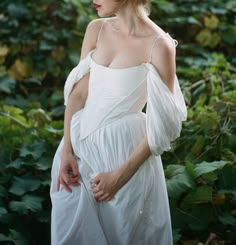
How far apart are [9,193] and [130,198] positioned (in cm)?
77

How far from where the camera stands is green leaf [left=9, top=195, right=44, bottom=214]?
2258 millimetres

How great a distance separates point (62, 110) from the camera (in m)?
3.43

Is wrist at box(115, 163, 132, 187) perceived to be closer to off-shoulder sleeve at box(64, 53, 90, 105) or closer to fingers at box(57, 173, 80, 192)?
fingers at box(57, 173, 80, 192)

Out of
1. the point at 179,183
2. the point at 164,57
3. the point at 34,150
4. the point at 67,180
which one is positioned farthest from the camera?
the point at 34,150

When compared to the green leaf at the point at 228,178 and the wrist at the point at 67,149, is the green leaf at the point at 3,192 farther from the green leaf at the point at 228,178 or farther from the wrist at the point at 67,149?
the green leaf at the point at 228,178

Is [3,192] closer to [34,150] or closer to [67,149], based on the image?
[34,150]

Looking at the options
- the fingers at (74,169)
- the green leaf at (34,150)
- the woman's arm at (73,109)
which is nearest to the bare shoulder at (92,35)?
the woman's arm at (73,109)

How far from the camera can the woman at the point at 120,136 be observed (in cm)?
175

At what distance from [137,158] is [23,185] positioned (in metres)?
0.77

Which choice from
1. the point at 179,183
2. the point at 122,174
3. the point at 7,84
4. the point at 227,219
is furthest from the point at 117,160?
the point at 7,84

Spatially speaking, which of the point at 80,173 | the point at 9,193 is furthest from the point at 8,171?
the point at 80,173

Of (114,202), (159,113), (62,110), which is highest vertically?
(159,113)

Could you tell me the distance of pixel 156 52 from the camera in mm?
1724

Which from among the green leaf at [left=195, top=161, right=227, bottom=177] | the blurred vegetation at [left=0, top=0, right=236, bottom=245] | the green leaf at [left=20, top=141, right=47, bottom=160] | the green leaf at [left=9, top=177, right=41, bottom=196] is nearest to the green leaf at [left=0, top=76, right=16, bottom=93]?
the blurred vegetation at [left=0, top=0, right=236, bottom=245]
